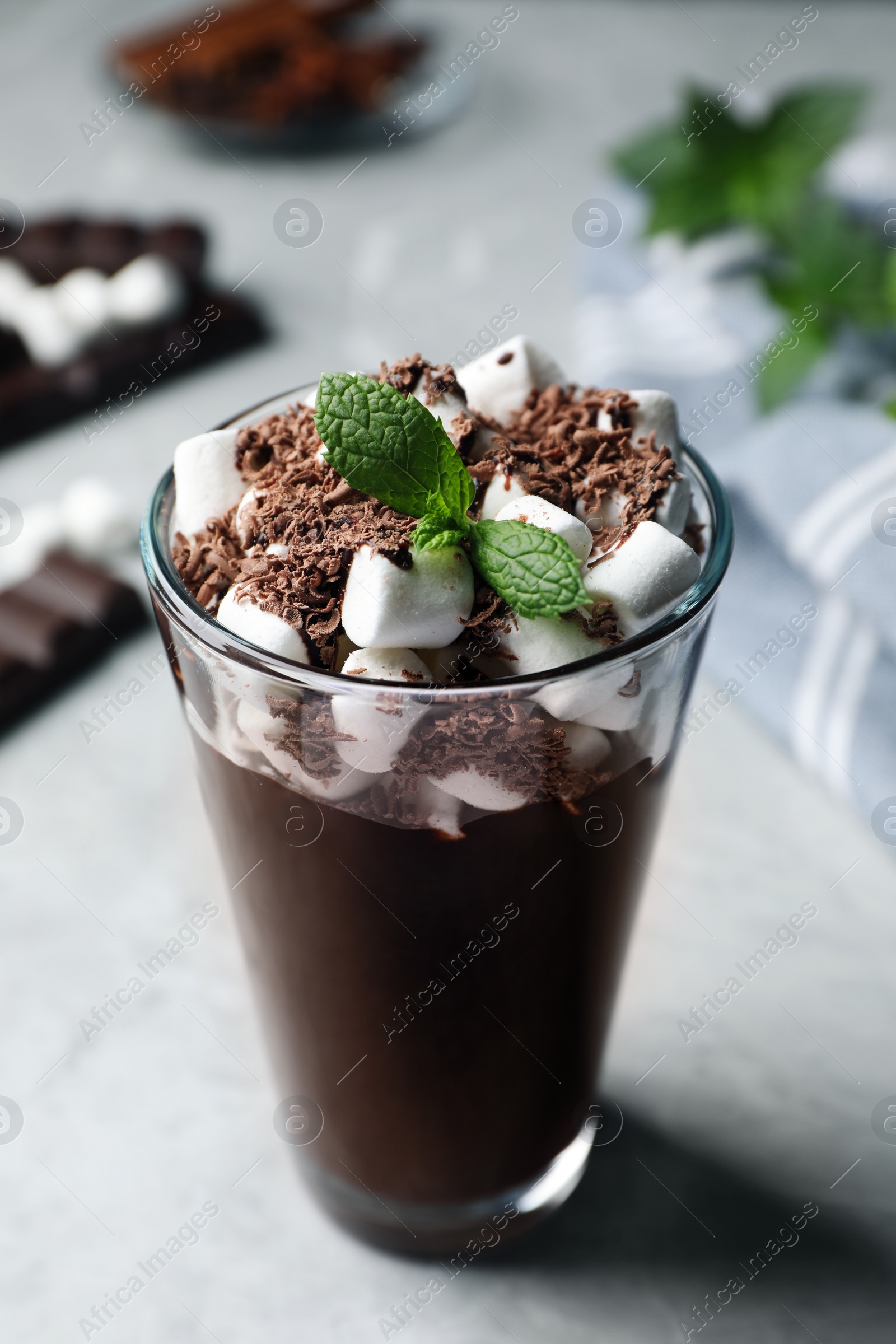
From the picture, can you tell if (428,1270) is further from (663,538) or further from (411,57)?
(411,57)

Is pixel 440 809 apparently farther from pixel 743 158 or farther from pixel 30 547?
pixel 743 158

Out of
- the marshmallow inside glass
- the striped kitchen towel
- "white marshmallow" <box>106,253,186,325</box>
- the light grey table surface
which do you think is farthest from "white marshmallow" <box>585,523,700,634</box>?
"white marshmallow" <box>106,253,186,325</box>

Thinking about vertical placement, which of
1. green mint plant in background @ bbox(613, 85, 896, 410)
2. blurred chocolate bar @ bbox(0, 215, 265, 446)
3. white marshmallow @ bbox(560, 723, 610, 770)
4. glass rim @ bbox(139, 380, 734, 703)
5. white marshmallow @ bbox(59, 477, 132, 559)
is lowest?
white marshmallow @ bbox(59, 477, 132, 559)

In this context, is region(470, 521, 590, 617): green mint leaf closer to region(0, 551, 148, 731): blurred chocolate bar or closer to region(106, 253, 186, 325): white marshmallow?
region(0, 551, 148, 731): blurred chocolate bar

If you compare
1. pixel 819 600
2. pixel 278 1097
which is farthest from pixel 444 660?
pixel 819 600

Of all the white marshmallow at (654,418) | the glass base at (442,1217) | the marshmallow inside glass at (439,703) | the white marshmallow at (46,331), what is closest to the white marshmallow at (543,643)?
the marshmallow inside glass at (439,703)

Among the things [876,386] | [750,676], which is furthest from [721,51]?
[750,676]
